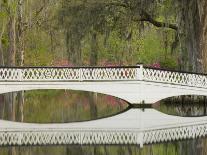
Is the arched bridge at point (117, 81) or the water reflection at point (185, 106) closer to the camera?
the water reflection at point (185, 106)

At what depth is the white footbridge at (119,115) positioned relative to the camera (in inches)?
559

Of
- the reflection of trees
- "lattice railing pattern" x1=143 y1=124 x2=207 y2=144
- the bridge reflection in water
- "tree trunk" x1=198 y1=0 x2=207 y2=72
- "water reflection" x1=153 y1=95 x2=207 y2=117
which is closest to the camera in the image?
the bridge reflection in water

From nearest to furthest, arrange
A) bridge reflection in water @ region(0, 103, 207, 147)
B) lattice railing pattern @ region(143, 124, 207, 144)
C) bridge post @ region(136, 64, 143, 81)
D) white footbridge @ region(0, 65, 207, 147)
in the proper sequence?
bridge reflection in water @ region(0, 103, 207, 147)
lattice railing pattern @ region(143, 124, 207, 144)
white footbridge @ region(0, 65, 207, 147)
bridge post @ region(136, 64, 143, 81)

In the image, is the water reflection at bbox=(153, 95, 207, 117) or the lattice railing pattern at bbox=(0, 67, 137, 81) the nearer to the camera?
the water reflection at bbox=(153, 95, 207, 117)

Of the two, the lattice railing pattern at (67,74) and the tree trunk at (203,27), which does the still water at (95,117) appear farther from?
the tree trunk at (203,27)

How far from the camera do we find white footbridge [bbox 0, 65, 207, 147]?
14201 mm

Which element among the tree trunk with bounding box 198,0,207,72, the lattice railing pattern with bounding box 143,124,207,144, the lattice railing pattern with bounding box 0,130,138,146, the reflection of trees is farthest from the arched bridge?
the lattice railing pattern with bounding box 0,130,138,146

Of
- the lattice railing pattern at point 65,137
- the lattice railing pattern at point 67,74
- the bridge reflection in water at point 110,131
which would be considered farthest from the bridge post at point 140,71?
the lattice railing pattern at point 65,137

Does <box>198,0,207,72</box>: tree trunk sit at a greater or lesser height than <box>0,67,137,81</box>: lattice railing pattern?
greater

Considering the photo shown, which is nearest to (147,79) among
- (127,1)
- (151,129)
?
(127,1)

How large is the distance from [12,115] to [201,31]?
27.3 feet

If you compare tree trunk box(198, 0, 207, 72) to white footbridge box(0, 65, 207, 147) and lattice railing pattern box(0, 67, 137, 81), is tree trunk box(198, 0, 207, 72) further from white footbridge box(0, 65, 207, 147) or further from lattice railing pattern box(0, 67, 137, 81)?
lattice railing pattern box(0, 67, 137, 81)

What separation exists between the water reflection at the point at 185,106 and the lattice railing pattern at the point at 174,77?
42.0 inches

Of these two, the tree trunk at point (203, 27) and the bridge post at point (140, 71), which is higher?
the tree trunk at point (203, 27)
